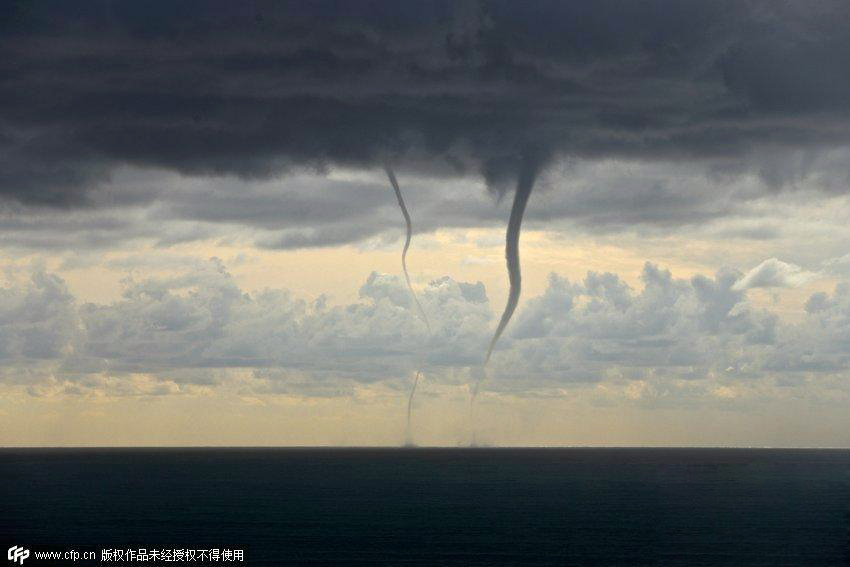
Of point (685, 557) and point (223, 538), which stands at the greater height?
point (223, 538)

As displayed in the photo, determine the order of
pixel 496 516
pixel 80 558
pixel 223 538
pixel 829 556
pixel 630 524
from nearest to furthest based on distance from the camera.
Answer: pixel 80 558, pixel 829 556, pixel 223 538, pixel 630 524, pixel 496 516

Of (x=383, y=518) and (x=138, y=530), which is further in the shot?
(x=383, y=518)

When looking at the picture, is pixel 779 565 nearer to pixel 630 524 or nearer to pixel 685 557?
pixel 685 557

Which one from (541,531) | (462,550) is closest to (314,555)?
(462,550)

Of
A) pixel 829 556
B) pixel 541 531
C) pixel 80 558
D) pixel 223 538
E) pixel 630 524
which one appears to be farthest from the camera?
pixel 630 524

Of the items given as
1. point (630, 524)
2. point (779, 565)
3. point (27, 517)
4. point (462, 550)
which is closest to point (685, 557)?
point (779, 565)

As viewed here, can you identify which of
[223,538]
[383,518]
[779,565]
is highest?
[383,518]
